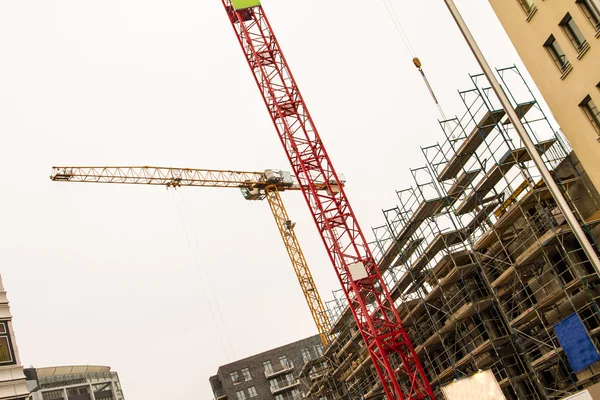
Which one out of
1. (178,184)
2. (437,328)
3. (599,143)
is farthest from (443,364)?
(178,184)

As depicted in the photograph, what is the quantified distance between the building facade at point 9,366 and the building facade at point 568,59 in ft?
82.8

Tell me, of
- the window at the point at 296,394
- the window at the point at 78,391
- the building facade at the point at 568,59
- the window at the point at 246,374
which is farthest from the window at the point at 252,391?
the building facade at the point at 568,59

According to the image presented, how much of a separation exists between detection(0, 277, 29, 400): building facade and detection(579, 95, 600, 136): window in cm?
2588

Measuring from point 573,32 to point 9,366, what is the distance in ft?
89.1

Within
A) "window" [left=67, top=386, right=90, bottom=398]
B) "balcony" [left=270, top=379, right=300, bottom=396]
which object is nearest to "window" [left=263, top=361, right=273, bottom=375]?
"balcony" [left=270, top=379, right=300, bottom=396]

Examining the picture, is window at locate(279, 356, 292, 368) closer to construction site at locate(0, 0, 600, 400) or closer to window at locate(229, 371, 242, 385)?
window at locate(229, 371, 242, 385)

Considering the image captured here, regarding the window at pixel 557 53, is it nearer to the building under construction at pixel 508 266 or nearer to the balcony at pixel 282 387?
the building under construction at pixel 508 266

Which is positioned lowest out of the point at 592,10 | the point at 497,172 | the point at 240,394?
the point at 497,172

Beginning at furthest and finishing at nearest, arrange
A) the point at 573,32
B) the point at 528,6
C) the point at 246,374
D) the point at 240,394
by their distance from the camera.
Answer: the point at 246,374, the point at 240,394, the point at 528,6, the point at 573,32

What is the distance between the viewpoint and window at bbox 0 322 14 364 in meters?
30.2

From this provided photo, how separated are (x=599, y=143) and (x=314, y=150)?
92.6ft

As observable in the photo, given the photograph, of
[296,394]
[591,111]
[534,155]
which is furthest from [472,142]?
[296,394]

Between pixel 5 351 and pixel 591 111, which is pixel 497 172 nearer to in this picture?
pixel 591 111

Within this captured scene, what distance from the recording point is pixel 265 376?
93.9 metres
